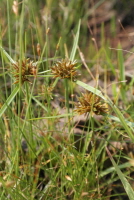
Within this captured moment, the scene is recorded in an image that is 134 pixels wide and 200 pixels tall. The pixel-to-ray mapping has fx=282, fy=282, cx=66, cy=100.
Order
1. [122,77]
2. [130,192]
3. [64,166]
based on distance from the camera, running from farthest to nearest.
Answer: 1. [122,77]
2. [64,166]
3. [130,192]

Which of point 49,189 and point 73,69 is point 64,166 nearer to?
point 49,189

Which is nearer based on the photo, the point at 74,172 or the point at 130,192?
the point at 130,192

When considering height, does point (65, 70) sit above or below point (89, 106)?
above

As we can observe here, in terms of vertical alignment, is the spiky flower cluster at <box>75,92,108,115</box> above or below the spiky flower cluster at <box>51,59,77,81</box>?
below

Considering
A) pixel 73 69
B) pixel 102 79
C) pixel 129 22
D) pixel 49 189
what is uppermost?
pixel 129 22

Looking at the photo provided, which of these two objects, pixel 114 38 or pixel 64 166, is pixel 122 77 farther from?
pixel 114 38

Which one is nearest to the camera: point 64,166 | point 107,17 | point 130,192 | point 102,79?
point 130,192

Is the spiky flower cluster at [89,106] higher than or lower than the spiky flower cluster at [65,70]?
lower

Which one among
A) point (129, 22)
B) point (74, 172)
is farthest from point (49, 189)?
point (129, 22)

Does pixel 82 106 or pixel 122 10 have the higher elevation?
pixel 122 10
